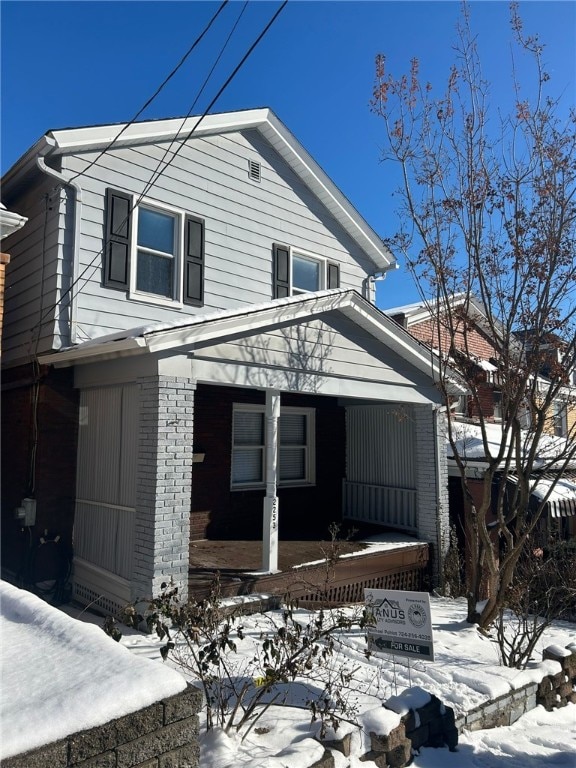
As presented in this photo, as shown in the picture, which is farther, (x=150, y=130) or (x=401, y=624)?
(x=150, y=130)

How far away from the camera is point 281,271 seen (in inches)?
426

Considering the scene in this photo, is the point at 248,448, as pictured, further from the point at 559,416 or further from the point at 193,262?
the point at 559,416

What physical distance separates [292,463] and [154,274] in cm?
486

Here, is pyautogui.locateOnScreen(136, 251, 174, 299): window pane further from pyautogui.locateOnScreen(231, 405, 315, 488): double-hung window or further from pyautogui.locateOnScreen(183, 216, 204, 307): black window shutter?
pyautogui.locateOnScreen(231, 405, 315, 488): double-hung window

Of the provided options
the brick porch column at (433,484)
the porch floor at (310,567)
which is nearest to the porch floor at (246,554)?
the porch floor at (310,567)

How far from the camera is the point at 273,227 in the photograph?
10.8 metres

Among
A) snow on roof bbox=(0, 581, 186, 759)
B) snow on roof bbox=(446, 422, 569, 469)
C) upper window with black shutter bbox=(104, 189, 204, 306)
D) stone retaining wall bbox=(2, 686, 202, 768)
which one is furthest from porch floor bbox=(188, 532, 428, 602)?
upper window with black shutter bbox=(104, 189, 204, 306)

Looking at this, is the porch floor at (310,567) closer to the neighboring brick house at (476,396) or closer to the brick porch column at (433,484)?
the brick porch column at (433,484)

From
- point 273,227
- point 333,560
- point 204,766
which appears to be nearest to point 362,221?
point 273,227

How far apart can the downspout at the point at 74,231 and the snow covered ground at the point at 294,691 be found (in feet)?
12.5

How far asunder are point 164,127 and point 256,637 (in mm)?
7708

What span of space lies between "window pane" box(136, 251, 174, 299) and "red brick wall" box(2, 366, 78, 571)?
1.84 meters

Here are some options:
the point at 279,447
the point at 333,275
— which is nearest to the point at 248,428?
the point at 279,447

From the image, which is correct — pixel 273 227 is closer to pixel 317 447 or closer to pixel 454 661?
pixel 317 447
